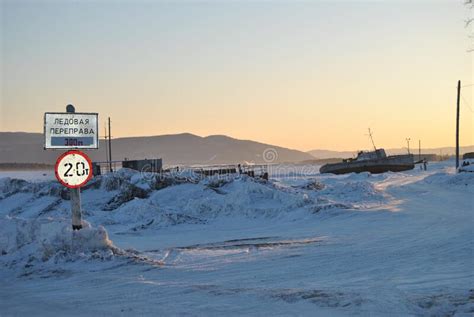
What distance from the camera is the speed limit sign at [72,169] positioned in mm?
10602

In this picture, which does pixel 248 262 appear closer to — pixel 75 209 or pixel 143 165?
pixel 75 209

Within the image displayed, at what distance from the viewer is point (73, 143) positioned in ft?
35.6

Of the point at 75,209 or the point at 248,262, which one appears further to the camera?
the point at 75,209

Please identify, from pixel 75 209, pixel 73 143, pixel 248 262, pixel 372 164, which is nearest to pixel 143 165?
pixel 73 143

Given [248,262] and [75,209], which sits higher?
[75,209]

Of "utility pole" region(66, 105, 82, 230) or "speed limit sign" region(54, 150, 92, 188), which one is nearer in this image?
"speed limit sign" region(54, 150, 92, 188)

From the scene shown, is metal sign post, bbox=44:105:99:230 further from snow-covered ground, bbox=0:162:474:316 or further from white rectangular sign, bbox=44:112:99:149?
snow-covered ground, bbox=0:162:474:316

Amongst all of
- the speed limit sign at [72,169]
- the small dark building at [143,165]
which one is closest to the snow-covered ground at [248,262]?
the speed limit sign at [72,169]

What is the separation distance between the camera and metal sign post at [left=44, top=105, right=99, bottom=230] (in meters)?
10.6

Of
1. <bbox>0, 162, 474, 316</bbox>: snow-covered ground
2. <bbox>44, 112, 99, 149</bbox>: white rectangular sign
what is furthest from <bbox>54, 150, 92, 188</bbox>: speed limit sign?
<bbox>0, 162, 474, 316</bbox>: snow-covered ground

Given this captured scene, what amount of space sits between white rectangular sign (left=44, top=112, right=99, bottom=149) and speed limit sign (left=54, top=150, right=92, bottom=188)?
0.23 meters

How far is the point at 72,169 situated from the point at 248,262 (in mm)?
4262

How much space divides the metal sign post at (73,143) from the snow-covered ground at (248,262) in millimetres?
812

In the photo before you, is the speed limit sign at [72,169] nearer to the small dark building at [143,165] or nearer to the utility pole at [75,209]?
the utility pole at [75,209]
